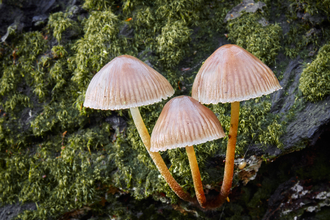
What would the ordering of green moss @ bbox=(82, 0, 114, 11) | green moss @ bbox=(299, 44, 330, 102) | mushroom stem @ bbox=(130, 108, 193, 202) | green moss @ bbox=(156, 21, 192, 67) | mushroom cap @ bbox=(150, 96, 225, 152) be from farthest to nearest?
green moss @ bbox=(82, 0, 114, 11)
green moss @ bbox=(156, 21, 192, 67)
green moss @ bbox=(299, 44, 330, 102)
mushroom stem @ bbox=(130, 108, 193, 202)
mushroom cap @ bbox=(150, 96, 225, 152)

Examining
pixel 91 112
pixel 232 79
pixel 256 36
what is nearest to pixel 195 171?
pixel 232 79

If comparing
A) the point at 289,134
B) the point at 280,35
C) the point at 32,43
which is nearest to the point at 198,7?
the point at 280,35

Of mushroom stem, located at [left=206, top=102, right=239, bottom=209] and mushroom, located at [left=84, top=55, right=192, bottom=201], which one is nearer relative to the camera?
mushroom, located at [left=84, top=55, right=192, bottom=201]

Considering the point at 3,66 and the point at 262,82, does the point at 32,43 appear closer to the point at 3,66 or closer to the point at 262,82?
the point at 3,66

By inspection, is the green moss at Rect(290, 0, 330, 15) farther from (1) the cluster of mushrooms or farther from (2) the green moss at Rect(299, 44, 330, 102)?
(1) the cluster of mushrooms

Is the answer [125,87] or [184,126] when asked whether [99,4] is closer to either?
[125,87]

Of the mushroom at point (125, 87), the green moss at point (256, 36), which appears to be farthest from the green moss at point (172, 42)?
the mushroom at point (125, 87)

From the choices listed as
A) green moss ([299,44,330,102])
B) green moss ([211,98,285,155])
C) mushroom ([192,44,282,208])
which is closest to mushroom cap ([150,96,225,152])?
mushroom ([192,44,282,208])
